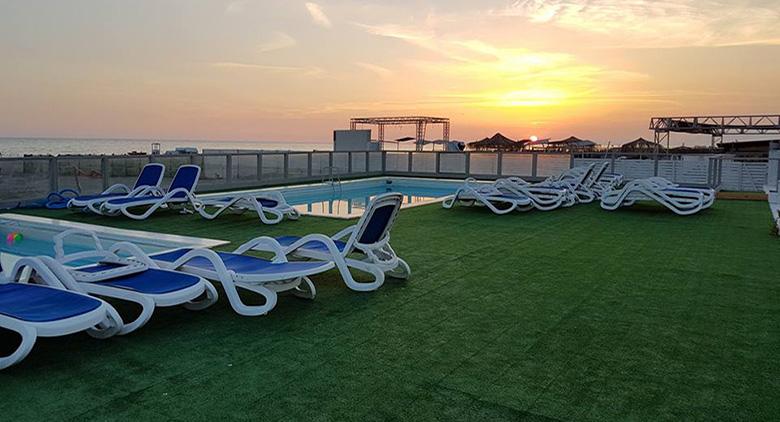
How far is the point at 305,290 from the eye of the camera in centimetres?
467

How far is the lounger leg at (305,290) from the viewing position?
4.60 m

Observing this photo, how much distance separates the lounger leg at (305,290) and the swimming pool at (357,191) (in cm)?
683

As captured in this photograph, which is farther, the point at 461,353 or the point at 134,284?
the point at 134,284

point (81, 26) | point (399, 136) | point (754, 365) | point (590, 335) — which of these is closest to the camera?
point (754, 365)

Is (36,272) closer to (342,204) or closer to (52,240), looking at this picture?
(52,240)

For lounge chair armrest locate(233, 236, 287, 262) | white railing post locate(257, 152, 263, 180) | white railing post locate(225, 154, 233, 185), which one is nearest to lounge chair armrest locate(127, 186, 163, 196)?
white railing post locate(225, 154, 233, 185)

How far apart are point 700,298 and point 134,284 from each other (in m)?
3.98

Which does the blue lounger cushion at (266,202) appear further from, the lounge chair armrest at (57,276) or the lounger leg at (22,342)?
the lounger leg at (22,342)

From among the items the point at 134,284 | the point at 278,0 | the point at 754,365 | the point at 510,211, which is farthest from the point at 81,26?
the point at 754,365

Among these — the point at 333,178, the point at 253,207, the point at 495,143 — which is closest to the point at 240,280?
the point at 253,207

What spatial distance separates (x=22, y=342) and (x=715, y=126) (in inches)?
1680

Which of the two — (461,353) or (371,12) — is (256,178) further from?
(461,353)

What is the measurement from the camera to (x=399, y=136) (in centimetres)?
3447

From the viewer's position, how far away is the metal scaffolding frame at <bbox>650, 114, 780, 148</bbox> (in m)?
37.9
